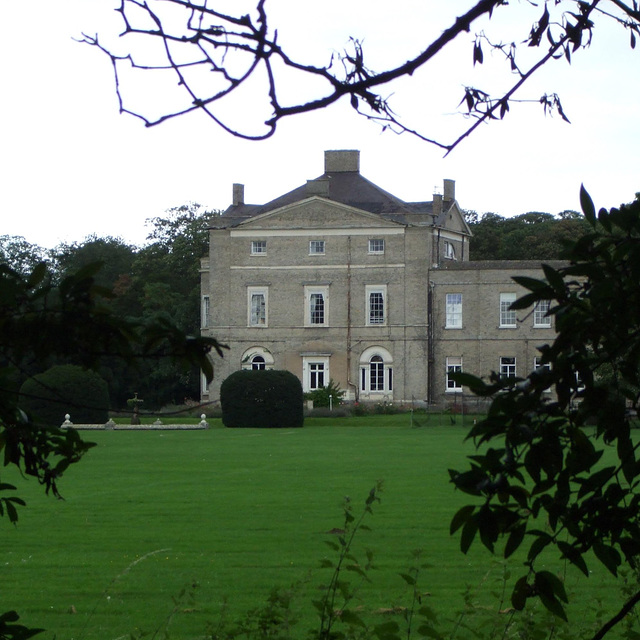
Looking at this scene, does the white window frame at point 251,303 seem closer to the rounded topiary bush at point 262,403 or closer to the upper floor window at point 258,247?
the upper floor window at point 258,247

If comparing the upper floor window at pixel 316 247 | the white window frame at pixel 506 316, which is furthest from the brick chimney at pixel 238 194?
the white window frame at pixel 506 316

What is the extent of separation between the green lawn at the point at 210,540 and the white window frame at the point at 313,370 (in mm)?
29687

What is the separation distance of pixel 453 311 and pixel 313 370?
7459 mm

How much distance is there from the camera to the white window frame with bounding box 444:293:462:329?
5206 centimetres

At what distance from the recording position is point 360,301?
2084 inches

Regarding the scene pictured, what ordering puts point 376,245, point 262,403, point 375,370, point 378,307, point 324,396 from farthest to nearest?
point 378,307, point 376,245, point 375,370, point 324,396, point 262,403

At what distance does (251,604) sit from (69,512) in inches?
252

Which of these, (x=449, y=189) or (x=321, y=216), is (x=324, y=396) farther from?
(x=449, y=189)

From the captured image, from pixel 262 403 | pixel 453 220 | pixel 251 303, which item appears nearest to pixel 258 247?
pixel 251 303

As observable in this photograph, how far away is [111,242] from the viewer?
75.4 m

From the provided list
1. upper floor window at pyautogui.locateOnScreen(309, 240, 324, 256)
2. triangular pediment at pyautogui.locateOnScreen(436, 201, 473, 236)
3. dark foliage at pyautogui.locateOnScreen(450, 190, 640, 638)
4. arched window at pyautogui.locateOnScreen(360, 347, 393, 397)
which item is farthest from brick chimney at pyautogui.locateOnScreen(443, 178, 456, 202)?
dark foliage at pyautogui.locateOnScreen(450, 190, 640, 638)

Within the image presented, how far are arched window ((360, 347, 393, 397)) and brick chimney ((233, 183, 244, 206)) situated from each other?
11.3 m

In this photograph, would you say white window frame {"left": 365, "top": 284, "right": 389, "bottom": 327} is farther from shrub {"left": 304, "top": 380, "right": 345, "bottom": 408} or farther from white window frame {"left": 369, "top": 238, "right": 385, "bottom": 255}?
shrub {"left": 304, "top": 380, "right": 345, "bottom": 408}

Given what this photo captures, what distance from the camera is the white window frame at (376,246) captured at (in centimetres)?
5259
